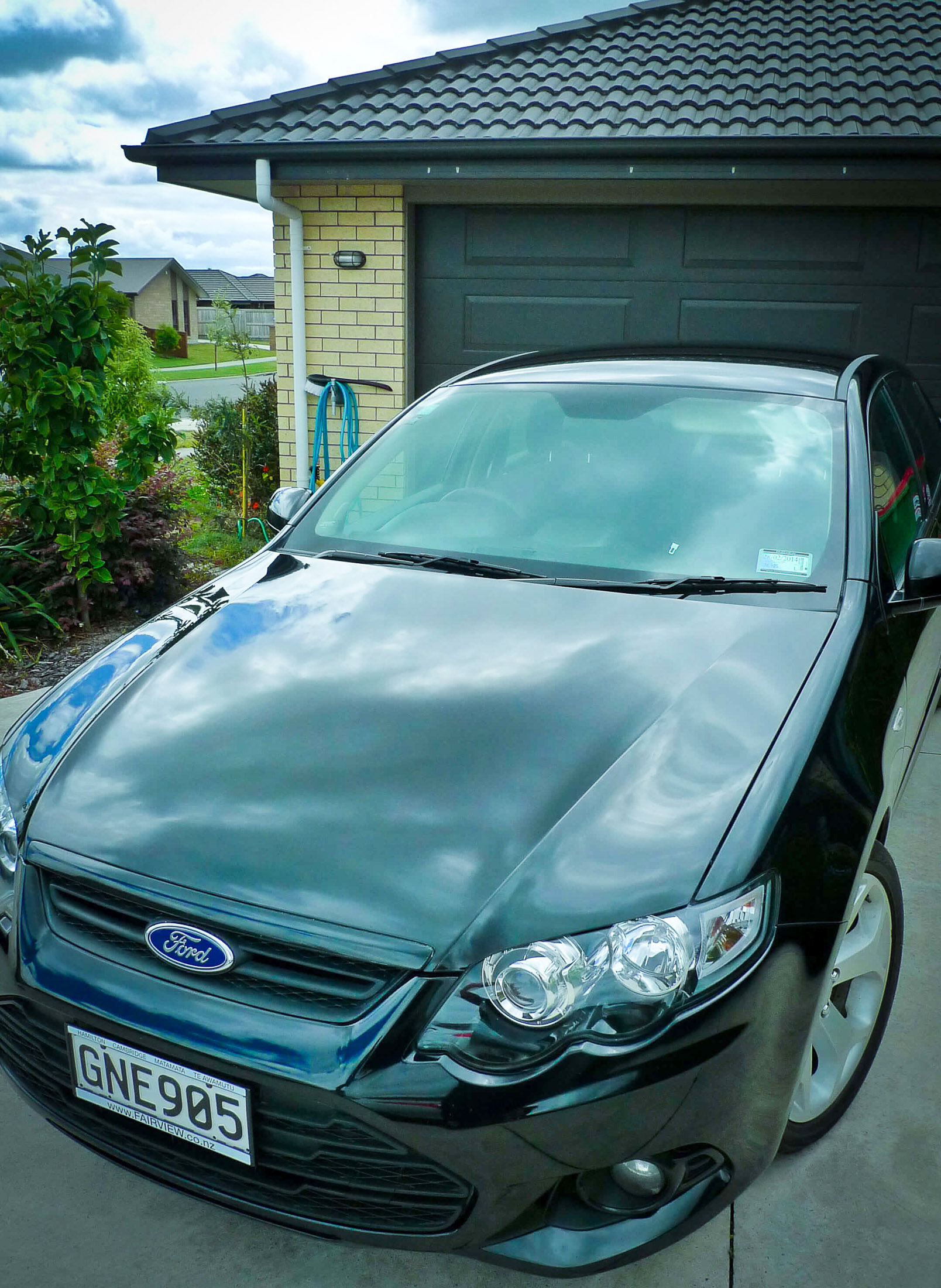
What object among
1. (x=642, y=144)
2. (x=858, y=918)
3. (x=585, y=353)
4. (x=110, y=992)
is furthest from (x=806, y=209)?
(x=110, y=992)

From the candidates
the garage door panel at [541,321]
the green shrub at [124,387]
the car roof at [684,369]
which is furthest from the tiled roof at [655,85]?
the car roof at [684,369]

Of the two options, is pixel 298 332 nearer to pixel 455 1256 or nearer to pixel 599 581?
pixel 599 581

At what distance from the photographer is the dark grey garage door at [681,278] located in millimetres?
6527

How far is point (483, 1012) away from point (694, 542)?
4.65ft

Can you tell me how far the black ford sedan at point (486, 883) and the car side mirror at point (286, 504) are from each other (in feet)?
2.27

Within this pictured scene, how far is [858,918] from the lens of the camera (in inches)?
86.3

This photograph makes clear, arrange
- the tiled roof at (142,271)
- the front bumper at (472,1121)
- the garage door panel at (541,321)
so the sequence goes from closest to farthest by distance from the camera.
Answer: the front bumper at (472,1121) < the garage door panel at (541,321) < the tiled roof at (142,271)

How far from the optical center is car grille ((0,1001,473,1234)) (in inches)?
60.4

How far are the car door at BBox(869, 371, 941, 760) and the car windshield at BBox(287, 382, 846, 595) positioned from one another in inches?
6.7

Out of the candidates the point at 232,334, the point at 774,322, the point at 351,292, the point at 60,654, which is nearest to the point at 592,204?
the point at 774,322

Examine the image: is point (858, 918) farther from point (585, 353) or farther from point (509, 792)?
point (585, 353)

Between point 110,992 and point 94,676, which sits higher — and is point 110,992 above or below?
below

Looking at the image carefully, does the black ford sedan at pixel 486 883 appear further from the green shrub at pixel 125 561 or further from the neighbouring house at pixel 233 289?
the neighbouring house at pixel 233 289

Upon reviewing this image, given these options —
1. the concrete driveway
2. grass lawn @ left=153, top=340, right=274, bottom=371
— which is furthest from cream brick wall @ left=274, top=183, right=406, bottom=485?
grass lawn @ left=153, top=340, right=274, bottom=371
